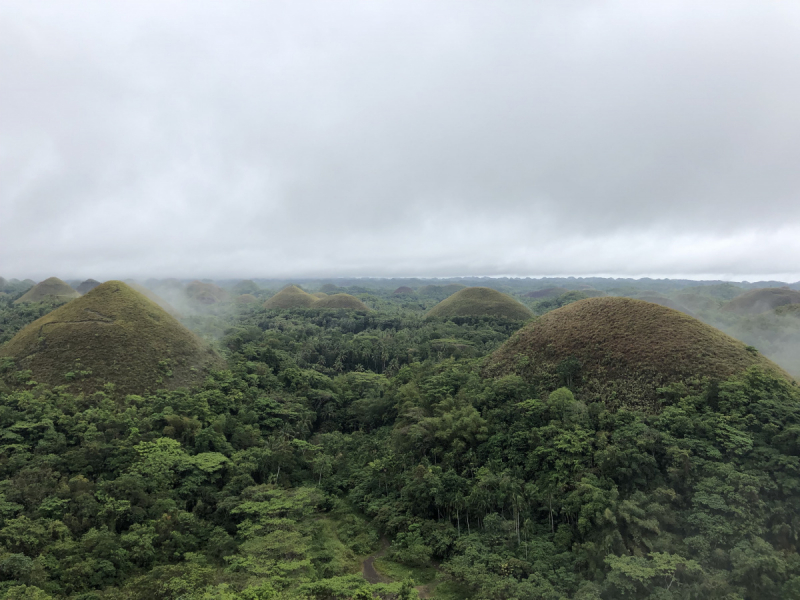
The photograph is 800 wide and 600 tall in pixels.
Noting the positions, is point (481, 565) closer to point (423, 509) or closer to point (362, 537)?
point (423, 509)

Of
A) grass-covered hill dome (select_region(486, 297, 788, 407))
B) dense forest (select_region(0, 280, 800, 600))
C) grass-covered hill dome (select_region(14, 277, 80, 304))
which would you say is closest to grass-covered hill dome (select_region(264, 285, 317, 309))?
grass-covered hill dome (select_region(14, 277, 80, 304))

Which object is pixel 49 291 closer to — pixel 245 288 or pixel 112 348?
pixel 112 348

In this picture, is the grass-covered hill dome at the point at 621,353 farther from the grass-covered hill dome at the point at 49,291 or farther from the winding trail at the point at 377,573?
the grass-covered hill dome at the point at 49,291

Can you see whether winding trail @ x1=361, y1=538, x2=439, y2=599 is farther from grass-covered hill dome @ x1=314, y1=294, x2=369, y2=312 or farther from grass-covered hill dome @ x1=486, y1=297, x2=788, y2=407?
grass-covered hill dome @ x1=314, y1=294, x2=369, y2=312

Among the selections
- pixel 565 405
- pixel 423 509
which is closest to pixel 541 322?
pixel 565 405

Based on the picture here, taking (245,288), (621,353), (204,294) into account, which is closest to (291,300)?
(204,294)
